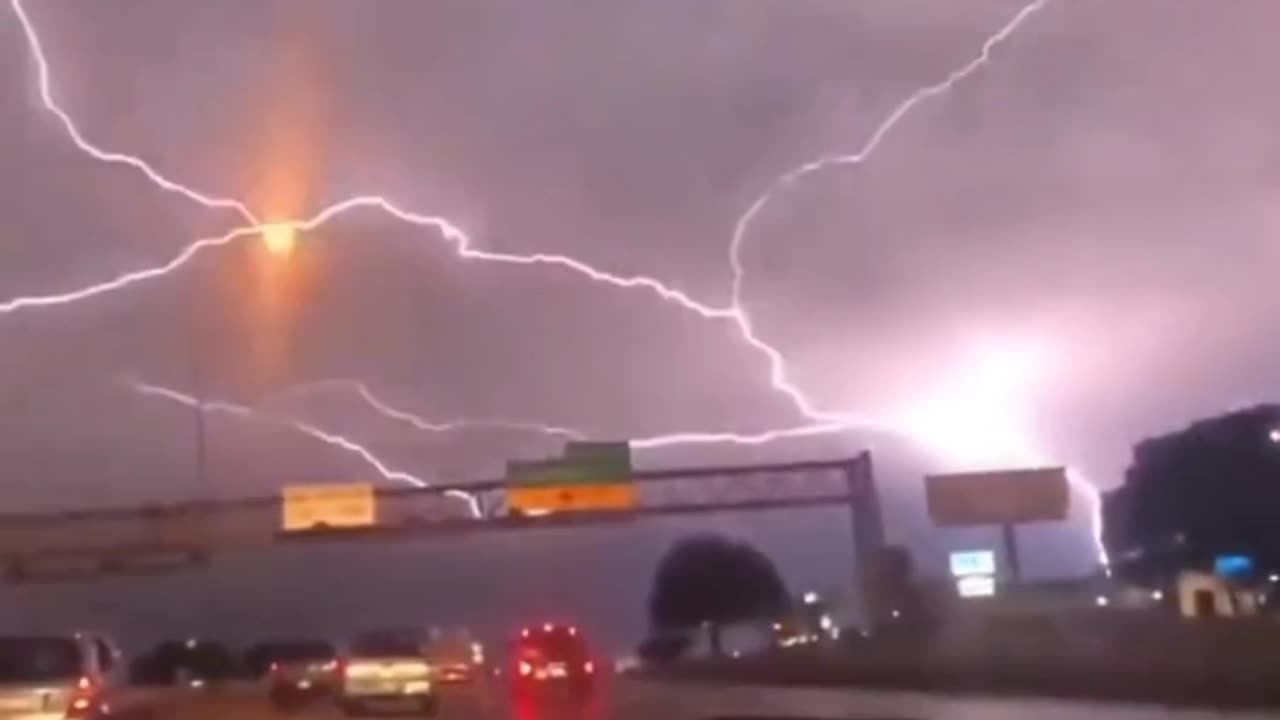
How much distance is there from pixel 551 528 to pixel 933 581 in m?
11.4

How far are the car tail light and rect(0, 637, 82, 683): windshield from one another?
0.16 meters

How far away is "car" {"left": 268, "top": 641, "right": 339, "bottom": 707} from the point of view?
48.6 metres

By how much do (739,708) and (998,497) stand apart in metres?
39.2

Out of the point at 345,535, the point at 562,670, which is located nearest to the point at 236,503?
the point at 345,535

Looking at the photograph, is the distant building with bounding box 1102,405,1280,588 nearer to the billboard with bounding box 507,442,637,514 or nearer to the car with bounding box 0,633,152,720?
the billboard with bounding box 507,442,637,514

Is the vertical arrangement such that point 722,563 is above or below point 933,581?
above

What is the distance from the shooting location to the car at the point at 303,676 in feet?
159

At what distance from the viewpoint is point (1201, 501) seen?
92.1 m

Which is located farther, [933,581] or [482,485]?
[482,485]

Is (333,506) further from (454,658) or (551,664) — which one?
(551,664)

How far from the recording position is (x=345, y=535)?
70188 mm

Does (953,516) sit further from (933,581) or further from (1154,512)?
(1154,512)

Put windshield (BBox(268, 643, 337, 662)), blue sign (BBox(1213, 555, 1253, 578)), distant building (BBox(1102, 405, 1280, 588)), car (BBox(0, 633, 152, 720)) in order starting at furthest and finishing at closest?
distant building (BBox(1102, 405, 1280, 588)), blue sign (BBox(1213, 555, 1253, 578)), windshield (BBox(268, 643, 337, 662)), car (BBox(0, 633, 152, 720))

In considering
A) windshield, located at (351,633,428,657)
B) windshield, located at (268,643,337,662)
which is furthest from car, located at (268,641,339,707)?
windshield, located at (351,633,428,657)
